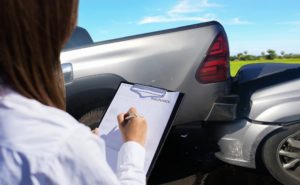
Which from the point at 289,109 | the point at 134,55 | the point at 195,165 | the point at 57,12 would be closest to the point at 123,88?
the point at 57,12

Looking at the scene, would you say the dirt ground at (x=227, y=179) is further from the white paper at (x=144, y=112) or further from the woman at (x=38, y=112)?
the woman at (x=38, y=112)

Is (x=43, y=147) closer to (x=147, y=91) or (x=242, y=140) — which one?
(x=147, y=91)

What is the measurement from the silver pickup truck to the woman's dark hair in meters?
2.40

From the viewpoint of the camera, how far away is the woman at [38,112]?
0.88 meters

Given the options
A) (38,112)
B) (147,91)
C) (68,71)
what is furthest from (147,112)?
(68,71)

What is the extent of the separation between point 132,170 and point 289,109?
234 centimetres

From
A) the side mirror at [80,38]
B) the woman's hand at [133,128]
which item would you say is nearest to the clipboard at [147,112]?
the woman's hand at [133,128]

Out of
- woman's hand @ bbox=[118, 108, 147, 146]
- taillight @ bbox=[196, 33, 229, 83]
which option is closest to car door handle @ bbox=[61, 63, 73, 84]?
taillight @ bbox=[196, 33, 229, 83]

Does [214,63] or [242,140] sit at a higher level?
[214,63]

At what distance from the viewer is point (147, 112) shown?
5.92 feet

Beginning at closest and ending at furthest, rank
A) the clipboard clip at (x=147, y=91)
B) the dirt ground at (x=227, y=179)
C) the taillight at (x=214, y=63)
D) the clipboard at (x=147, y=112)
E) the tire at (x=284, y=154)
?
the clipboard at (x=147, y=112)
the clipboard clip at (x=147, y=91)
the tire at (x=284, y=154)
the taillight at (x=214, y=63)
the dirt ground at (x=227, y=179)

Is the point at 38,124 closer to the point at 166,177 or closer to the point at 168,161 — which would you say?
the point at 166,177

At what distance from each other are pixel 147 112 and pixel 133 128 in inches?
14.3

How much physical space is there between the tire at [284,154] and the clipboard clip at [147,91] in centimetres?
174
